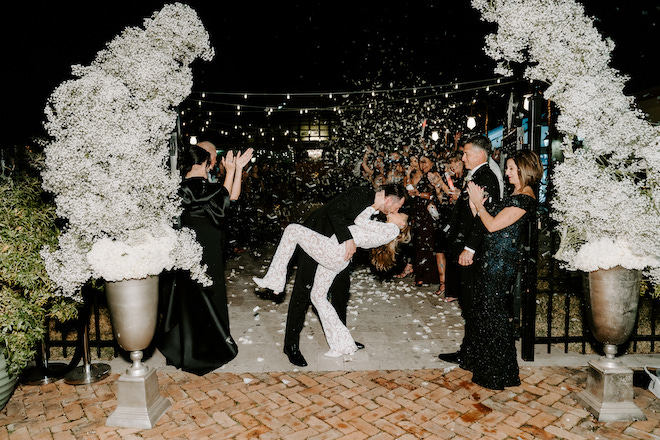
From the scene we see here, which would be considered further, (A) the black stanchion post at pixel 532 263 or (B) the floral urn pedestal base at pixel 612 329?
(A) the black stanchion post at pixel 532 263

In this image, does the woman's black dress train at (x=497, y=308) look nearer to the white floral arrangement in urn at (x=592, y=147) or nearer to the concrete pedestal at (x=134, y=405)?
the white floral arrangement in urn at (x=592, y=147)

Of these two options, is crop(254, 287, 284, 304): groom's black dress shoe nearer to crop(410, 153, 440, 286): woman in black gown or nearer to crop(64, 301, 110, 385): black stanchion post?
crop(410, 153, 440, 286): woman in black gown

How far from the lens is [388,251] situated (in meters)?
4.79

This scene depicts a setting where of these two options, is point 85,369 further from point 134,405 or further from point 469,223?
point 469,223

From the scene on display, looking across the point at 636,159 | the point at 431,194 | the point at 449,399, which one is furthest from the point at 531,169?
the point at 431,194

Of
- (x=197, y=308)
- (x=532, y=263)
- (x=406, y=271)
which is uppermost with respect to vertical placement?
(x=532, y=263)

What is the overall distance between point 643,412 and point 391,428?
7.17ft

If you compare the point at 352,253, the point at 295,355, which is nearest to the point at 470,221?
the point at 352,253

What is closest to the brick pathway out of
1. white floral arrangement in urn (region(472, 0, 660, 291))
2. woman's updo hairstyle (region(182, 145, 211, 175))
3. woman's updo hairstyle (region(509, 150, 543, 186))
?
white floral arrangement in urn (region(472, 0, 660, 291))

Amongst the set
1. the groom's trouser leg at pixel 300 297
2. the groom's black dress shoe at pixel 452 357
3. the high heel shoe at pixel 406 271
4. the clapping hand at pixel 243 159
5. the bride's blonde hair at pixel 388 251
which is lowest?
the groom's black dress shoe at pixel 452 357

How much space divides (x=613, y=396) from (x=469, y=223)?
188cm

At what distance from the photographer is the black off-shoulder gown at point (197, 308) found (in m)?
4.25

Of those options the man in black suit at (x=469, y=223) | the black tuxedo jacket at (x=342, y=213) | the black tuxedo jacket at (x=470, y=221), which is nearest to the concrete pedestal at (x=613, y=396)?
the man in black suit at (x=469, y=223)

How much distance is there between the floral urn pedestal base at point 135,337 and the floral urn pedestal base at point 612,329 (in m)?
3.61
